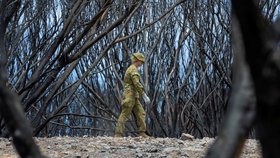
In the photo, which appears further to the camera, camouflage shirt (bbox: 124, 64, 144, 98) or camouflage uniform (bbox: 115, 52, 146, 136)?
camouflage uniform (bbox: 115, 52, 146, 136)

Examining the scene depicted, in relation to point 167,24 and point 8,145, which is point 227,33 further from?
point 8,145

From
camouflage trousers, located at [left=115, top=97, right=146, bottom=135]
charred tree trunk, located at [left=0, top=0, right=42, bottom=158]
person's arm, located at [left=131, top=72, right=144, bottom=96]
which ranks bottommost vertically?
charred tree trunk, located at [left=0, top=0, right=42, bottom=158]

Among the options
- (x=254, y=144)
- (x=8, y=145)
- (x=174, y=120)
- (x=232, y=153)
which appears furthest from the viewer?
(x=174, y=120)

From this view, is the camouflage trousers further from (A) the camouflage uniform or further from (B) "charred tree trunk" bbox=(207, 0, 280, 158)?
(B) "charred tree trunk" bbox=(207, 0, 280, 158)

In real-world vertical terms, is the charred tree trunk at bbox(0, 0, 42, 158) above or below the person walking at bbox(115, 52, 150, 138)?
below

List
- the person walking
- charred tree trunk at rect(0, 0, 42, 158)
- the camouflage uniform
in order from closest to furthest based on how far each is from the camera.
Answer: charred tree trunk at rect(0, 0, 42, 158) < the person walking < the camouflage uniform

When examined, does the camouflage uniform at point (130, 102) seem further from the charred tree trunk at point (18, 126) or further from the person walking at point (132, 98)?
the charred tree trunk at point (18, 126)

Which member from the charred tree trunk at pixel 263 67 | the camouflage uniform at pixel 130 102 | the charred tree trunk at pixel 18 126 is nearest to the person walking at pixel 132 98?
the camouflage uniform at pixel 130 102

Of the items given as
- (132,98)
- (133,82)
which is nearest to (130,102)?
(132,98)

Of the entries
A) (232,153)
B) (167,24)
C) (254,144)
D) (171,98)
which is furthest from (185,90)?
(232,153)

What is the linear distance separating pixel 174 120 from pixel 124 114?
9.84m

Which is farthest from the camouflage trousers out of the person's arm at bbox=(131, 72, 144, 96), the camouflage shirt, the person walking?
the person's arm at bbox=(131, 72, 144, 96)

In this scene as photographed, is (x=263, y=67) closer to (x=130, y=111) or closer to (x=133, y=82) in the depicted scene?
(x=133, y=82)

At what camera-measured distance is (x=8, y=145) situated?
27.9ft
